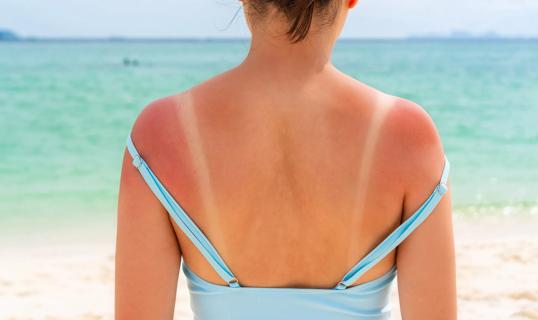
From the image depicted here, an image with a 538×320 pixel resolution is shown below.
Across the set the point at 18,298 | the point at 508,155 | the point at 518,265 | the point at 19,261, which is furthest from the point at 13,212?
the point at 508,155

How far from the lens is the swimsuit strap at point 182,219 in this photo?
1.11 m

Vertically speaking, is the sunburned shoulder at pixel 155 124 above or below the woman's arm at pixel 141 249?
above

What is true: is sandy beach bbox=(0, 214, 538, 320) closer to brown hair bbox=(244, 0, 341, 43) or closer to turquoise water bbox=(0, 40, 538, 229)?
turquoise water bbox=(0, 40, 538, 229)

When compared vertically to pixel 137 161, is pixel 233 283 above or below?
below

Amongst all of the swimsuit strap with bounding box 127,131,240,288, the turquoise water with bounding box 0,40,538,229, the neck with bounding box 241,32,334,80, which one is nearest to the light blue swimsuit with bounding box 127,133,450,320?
the swimsuit strap with bounding box 127,131,240,288

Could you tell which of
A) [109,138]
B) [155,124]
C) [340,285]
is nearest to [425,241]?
[340,285]

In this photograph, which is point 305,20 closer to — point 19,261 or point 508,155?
point 19,261

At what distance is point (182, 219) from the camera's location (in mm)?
1122

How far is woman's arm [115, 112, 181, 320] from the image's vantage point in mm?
1137

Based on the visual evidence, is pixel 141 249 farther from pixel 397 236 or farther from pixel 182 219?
pixel 397 236

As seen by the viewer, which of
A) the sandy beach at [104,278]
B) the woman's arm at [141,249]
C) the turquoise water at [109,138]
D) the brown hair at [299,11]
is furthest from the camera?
the turquoise water at [109,138]

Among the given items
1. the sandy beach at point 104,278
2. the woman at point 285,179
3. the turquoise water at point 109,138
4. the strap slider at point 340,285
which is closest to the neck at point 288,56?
the woman at point 285,179

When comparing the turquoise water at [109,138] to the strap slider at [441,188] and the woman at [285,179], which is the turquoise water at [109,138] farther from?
the strap slider at [441,188]

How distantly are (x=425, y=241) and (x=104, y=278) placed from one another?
143 inches
